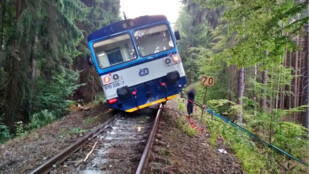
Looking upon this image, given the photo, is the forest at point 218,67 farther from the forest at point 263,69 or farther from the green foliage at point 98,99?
the green foliage at point 98,99

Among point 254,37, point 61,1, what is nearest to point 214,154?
point 254,37

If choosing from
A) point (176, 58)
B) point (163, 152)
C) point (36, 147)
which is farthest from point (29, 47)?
point (163, 152)

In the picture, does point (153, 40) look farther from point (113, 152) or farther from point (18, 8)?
point (18, 8)

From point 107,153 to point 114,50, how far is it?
464 cm

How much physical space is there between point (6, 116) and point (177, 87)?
6.42 metres

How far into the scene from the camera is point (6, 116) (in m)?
9.88

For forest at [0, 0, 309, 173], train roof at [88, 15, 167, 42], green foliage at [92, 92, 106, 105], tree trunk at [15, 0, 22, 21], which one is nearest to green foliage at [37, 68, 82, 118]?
forest at [0, 0, 309, 173]

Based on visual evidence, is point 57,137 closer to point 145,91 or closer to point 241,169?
point 145,91

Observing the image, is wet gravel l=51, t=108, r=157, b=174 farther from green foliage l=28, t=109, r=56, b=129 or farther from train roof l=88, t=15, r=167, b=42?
green foliage l=28, t=109, r=56, b=129

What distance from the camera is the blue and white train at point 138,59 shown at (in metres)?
8.91

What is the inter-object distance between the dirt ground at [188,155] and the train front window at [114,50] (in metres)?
2.84

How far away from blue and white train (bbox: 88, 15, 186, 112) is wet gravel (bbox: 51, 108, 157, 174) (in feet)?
4.22

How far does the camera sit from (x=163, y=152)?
17.0 feet

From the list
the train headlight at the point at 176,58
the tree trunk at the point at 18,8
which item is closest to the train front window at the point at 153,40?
the train headlight at the point at 176,58
